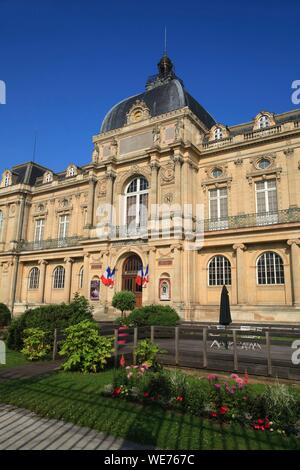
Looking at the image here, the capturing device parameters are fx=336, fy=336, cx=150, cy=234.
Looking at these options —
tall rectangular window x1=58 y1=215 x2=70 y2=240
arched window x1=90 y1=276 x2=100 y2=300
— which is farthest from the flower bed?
tall rectangular window x1=58 y1=215 x2=70 y2=240

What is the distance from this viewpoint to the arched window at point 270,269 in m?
21.7

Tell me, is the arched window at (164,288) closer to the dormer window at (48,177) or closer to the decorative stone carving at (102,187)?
the decorative stone carving at (102,187)

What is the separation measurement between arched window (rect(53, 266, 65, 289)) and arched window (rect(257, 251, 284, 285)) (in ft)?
61.4

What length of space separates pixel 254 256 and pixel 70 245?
670 inches

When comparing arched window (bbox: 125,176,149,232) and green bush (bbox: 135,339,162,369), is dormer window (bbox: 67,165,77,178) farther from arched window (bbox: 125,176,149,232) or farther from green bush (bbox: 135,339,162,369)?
green bush (bbox: 135,339,162,369)

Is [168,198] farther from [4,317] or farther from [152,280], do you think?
[4,317]

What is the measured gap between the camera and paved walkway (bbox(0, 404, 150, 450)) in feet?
15.6

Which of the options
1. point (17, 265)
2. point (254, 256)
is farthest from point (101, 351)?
point (17, 265)

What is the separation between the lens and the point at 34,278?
34.8m

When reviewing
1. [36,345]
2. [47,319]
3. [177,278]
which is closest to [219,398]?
[36,345]

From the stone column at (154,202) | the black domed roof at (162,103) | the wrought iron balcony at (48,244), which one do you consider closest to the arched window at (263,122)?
the black domed roof at (162,103)

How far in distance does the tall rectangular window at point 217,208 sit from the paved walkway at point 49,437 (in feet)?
65.5

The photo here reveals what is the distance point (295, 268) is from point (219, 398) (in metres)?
16.2

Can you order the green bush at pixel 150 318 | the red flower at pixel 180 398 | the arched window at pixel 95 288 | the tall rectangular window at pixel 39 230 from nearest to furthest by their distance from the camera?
the red flower at pixel 180 398, the green bush at pixel 150 318, the arched window at pixel 95 288, the tall rectangular window at pixel 39 230
